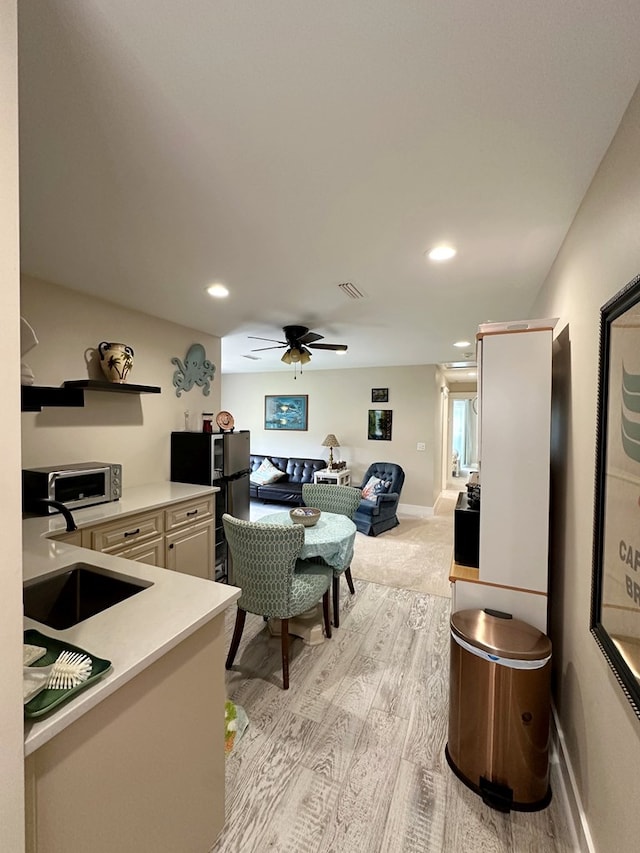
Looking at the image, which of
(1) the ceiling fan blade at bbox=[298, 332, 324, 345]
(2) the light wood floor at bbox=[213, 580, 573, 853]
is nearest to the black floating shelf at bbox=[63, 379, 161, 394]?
(1) the ceiling fan blade at bbox=[298, 332, 324, 345]

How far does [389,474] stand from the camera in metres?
5.84

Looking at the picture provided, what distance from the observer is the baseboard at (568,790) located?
1.31m

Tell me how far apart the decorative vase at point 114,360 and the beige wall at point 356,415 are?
426 centimetres

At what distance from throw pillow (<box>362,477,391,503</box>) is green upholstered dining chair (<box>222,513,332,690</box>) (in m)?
3.15

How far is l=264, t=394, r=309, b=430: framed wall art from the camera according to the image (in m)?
7.12

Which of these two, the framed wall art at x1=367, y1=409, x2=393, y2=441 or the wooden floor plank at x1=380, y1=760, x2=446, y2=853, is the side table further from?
the wooden floor plank at x1=380, y1=760, x2=446, y2=853

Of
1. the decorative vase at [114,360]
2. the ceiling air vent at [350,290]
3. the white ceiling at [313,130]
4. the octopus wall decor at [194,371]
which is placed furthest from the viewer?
the octopus wall decor at [194,371]

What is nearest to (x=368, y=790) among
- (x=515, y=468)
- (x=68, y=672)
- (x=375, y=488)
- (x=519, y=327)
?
→ (x=68, y=672)

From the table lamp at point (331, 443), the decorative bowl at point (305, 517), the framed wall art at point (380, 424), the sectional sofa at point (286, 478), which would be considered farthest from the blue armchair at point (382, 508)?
the decorative bowl at point (305, 517)

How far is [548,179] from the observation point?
1426 mm

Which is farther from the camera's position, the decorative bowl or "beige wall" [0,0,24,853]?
the decorative bowl

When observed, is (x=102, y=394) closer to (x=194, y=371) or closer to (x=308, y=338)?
(x=194, y=371)

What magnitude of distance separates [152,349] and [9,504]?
3131 mm

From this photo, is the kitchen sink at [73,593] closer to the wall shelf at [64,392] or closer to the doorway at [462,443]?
the wall shelf at [64,392]
